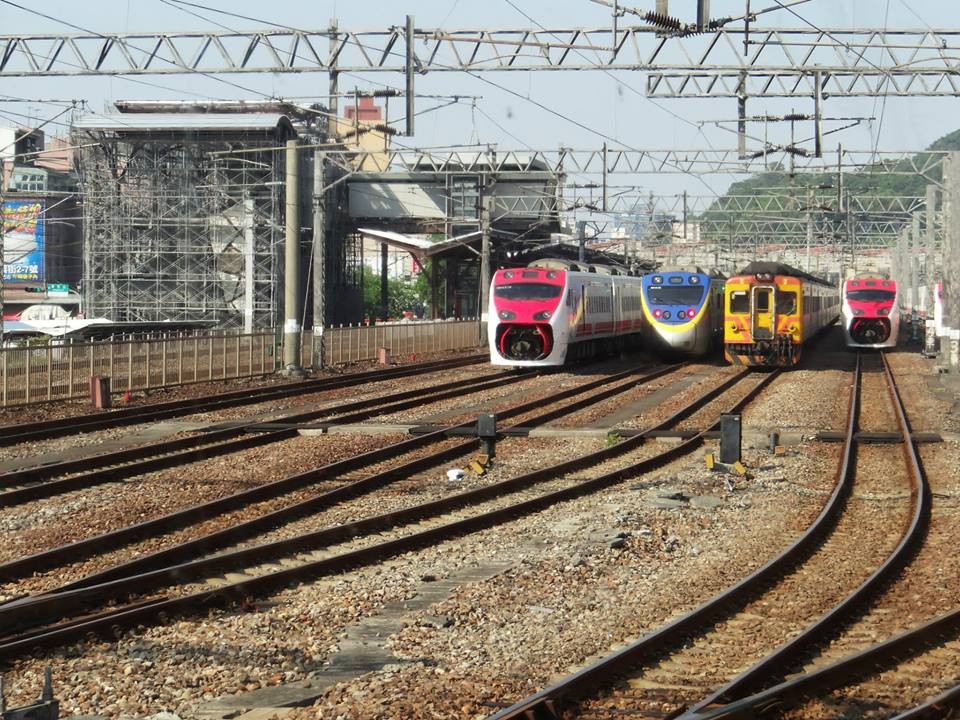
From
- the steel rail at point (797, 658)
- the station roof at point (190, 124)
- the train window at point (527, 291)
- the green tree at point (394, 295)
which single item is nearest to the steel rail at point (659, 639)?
the steel rail at point (797, 658)

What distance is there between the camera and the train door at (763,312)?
116ft

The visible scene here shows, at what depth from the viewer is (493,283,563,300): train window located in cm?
3369

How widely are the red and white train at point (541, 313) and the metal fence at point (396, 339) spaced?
5.12 metres

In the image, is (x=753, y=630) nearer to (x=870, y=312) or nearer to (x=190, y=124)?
(x=870, y=312)

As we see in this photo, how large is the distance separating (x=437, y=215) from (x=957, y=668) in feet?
240

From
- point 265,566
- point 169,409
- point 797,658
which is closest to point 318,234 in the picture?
point 169,409

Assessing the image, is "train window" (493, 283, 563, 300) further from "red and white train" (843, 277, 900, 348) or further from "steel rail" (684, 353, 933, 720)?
"steel rail" (684, 353, 933, 720)

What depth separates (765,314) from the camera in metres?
35.5

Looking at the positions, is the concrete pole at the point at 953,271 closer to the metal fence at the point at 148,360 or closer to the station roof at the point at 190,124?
the metal fence at the point at 148,360

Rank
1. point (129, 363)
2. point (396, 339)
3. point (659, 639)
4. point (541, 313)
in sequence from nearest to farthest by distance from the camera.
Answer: point (659, 639) < point (129, 363) < point (541, 313) < point (396, 339)

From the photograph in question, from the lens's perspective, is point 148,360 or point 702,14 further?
point 148,360

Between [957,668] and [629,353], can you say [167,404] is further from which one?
[629,353]

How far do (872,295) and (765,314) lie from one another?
12.1m

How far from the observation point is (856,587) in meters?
9.63
